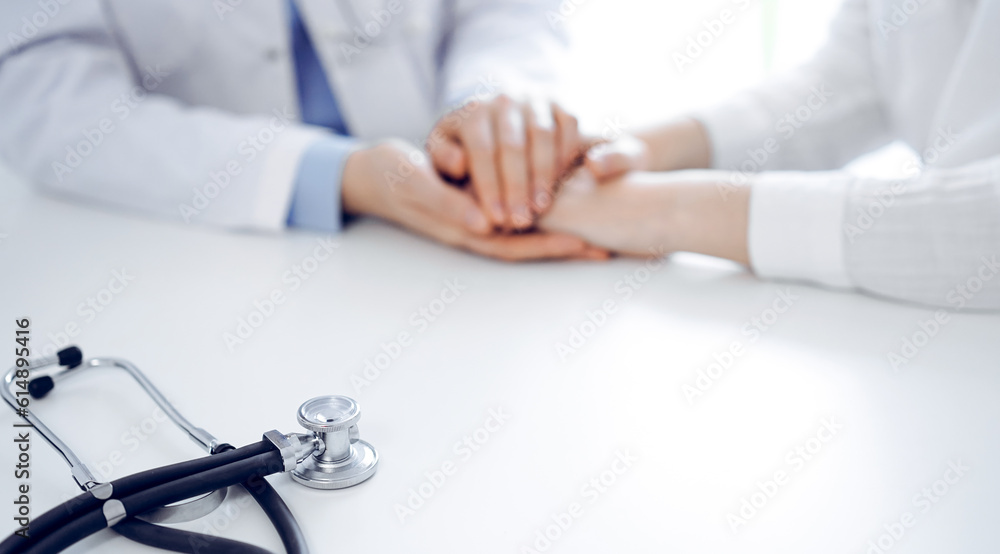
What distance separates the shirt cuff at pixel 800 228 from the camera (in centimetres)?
67

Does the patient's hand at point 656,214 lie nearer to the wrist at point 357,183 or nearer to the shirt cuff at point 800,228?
the shirt cuff at point 800,228

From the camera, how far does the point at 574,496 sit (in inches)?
16.6

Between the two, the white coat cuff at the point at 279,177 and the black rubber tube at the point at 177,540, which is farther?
the white coat cuff at the point at 279,177

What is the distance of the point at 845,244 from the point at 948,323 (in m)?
0.10

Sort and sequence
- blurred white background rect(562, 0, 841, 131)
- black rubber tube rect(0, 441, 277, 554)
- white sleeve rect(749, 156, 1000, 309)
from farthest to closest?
1. blurred white background rect(562, 0, 841, 131)
2. white sleeve rect(749, 156, 1000, 309)
3. black rubber tube rect(0, 441, 277, 554)

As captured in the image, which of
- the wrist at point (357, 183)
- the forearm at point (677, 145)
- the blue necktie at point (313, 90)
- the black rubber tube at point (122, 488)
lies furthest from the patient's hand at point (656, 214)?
the blue necktie at point (313, 90)

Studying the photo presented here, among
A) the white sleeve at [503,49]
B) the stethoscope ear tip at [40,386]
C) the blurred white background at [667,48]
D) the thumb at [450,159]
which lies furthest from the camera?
the blurred white background at [667,48]

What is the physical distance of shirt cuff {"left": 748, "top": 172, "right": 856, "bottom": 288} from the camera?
0.67 meters

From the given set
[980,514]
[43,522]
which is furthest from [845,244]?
[43,522]

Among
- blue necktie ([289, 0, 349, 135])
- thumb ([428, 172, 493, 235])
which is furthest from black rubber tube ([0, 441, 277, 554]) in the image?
blue necktie ([289, 0, 349, 135])

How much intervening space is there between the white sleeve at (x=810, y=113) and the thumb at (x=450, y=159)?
32 cm

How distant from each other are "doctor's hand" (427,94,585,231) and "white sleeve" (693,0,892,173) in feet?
0.67

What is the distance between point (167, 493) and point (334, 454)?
0.10 metres

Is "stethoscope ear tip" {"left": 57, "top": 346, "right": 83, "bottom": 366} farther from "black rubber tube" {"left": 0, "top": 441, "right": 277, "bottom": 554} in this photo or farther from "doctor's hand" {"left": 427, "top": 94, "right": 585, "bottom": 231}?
"doctor's hand" {"left": 427, "top": 94, "right": 585, "bottom": 231}
